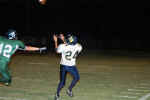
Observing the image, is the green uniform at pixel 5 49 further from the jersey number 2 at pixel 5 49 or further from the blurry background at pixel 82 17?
the blurry background at pixel 82 17

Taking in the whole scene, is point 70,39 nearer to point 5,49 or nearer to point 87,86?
point 5,49

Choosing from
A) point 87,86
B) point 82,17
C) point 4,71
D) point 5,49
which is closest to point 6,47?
point 5,49

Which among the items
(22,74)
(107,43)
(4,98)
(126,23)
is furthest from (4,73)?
(126,23)

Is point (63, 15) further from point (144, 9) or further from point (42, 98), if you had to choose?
point (42, 98)

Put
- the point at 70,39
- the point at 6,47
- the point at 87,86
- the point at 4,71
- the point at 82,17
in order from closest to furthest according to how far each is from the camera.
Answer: the point at 6,47 → the point at 4,71 → the point at 70,39 → the point at 87,86 → the point at 82,17

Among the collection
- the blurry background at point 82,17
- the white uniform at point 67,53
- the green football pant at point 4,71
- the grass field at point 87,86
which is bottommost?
the grass field at point 87,86

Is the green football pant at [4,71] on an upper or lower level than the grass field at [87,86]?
upper

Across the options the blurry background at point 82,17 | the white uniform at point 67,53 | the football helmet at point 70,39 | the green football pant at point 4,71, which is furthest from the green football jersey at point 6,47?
the blurry background at point 82,17

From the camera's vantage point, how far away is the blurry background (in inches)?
2256

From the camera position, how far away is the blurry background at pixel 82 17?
57312 millimetres

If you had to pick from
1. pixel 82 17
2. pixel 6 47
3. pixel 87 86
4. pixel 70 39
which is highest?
pixel 82 17

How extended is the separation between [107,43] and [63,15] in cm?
1768

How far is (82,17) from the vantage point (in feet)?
207

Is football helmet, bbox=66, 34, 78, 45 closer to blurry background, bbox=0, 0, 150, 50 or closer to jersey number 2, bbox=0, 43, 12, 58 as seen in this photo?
jersey number 2, bbox=0, 43, 12, 58
